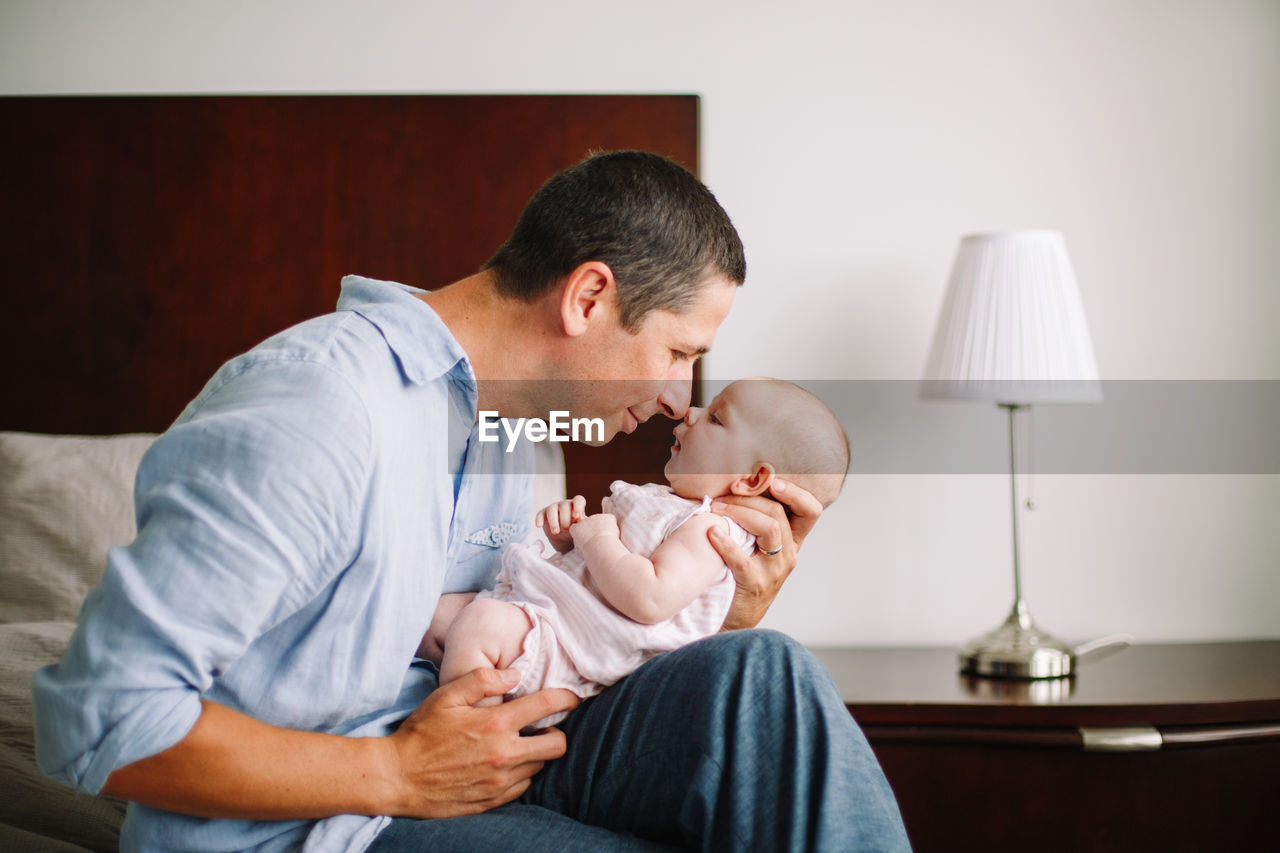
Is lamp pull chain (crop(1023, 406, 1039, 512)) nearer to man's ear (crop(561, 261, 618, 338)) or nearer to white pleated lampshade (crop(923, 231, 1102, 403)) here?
white pleated lampshade (crop(923, 231, 1102, 403))

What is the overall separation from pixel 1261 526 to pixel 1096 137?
0.93 metres

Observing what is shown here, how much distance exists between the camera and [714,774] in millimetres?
879

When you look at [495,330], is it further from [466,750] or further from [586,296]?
[466,750]

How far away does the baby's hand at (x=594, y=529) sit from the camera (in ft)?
3.84

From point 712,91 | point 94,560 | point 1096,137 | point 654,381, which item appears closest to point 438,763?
point 654,381

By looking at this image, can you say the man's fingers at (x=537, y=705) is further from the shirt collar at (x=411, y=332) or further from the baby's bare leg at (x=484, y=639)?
the shirt collar at (x=411, y=332)

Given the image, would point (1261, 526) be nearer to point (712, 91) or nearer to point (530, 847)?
point (712, 91)

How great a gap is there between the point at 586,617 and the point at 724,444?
38 centimetres

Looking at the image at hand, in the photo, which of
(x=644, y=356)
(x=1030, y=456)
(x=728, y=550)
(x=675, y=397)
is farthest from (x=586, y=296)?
(x=1030, y=456)

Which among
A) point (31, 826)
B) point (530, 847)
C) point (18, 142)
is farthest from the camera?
point (18, 142)

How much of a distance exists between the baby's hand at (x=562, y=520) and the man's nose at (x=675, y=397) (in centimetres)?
17

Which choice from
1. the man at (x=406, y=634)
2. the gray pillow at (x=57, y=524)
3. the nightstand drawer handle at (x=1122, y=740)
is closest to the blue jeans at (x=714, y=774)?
the man at (x=406, y=634)

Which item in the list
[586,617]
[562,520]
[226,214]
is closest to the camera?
[586,617]

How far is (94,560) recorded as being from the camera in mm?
1618
